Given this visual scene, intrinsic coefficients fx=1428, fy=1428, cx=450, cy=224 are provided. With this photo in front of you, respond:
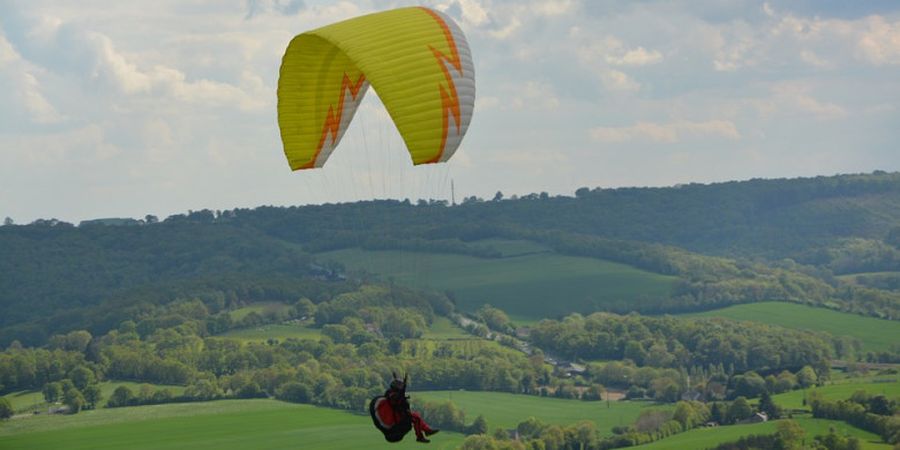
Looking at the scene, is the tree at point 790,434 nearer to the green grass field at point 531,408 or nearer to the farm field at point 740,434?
the farm field at point 740,434

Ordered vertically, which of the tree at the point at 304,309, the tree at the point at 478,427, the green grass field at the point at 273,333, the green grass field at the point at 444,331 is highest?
the tree at the point at 304,309

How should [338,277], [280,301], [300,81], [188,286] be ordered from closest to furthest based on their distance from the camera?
1. [300,81]
2. [280,301]
3. [188,286]
4. [338,277]

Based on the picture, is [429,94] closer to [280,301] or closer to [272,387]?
[272,387]

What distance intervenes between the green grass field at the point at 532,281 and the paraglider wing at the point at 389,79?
12550 centimetres

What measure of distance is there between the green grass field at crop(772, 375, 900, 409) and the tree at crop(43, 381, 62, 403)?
56.1 meters

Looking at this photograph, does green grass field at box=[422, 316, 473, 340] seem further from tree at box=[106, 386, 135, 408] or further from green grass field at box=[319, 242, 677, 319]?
tree at box=[106, 386, 135, 408]

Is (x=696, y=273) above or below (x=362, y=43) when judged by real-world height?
below

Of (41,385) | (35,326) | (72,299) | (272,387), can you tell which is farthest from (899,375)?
(72,299)

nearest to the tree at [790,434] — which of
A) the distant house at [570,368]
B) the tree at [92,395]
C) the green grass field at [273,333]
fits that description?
the distant house at [570,368]

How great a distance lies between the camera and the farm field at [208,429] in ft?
295

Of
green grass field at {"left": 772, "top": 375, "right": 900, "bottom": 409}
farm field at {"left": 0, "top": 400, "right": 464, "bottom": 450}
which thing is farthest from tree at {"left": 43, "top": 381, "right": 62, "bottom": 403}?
green grass field at {"left": 772, "top": 375, "right": 900, "bottom": 409}

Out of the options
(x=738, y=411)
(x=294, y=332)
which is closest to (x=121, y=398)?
(x=294, y=332)

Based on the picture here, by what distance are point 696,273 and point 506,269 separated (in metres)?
26.9

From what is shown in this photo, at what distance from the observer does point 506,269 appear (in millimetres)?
189125
